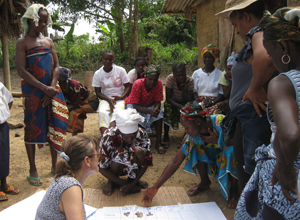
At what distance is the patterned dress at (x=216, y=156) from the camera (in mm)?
2331

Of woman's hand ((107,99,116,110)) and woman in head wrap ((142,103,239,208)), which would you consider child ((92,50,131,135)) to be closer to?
woman's hand ((107,99,116,110))

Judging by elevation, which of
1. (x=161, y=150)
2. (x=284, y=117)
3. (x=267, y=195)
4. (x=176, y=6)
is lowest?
(x=161, y=150)

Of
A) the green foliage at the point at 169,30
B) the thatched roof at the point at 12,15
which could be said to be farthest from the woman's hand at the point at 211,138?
the green foliage at the point at 169,30

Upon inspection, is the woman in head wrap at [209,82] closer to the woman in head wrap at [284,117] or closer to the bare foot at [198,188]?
the bare foot at [198,188]

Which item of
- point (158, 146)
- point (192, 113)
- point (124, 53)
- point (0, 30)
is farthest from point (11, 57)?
point (192, 113)

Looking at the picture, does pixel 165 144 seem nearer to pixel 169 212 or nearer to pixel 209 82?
pixel 209 82

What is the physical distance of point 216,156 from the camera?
2557 millimetres

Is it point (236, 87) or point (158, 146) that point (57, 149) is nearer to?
point (158, 146)

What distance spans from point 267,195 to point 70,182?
1.03m

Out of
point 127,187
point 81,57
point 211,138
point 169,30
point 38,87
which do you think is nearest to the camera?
point 211,138

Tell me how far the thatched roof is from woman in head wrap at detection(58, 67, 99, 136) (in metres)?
2.49

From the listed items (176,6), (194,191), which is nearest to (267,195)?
(194,191)

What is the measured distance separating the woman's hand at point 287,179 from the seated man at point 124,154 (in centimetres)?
168

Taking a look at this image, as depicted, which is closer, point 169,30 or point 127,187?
point 127,187
